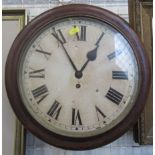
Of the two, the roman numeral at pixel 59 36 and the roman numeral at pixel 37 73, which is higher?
the roman numeral at pixel 59 36

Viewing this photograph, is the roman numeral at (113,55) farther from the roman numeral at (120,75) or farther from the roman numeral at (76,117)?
the roman numeral at (76,117)

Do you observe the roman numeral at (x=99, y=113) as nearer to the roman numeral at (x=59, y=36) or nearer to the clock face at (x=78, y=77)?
the clock face at (x=78, y=77)

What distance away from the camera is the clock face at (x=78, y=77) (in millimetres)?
739

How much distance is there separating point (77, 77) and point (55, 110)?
0.10 meters

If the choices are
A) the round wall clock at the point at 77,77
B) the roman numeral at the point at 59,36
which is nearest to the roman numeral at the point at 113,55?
the round wall clock at the point at 77,77

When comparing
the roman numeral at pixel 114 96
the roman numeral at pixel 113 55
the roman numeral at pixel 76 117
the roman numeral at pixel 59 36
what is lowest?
the roman numeral at pixel 76 117

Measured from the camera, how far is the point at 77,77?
0.76 meters

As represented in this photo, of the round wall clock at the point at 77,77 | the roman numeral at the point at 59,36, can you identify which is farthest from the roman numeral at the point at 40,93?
the roman numeral at the point at 59,36

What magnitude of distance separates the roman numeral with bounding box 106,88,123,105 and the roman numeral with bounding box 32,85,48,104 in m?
0.16

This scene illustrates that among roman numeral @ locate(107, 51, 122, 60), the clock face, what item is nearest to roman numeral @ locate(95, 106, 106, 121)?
the clock face

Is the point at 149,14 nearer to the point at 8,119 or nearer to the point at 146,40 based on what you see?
the point at 146,40

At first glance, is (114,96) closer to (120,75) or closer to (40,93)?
(120,75)

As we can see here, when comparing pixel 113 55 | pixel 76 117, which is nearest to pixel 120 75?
pixel 113 55

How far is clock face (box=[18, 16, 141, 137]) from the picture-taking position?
739mm
